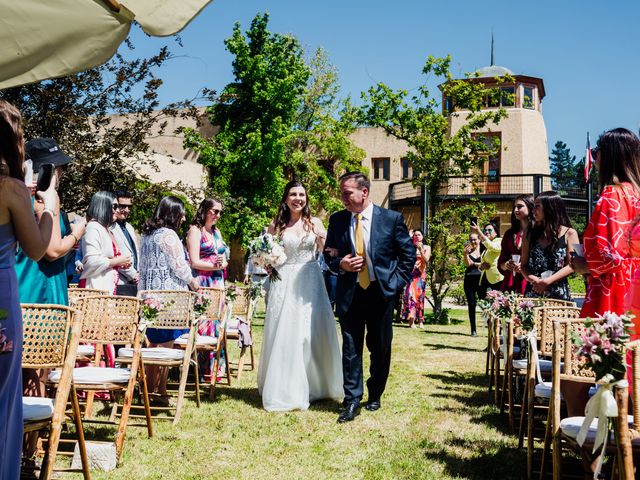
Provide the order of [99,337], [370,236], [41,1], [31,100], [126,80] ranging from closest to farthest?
[41,1]
[99,337]
[370,236]
[31,100]
[126,80]

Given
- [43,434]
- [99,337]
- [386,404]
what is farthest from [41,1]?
[386,404]

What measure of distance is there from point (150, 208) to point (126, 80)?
2.02 meters

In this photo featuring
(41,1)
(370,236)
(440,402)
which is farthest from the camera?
(440,402)

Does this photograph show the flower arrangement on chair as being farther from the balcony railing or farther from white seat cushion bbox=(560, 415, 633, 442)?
the balcony railing

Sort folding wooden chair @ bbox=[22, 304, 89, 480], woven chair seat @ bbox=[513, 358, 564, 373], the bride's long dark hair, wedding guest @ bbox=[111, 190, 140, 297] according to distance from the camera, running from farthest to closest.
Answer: wedding guest @ bbox=[111, 190, 140, 297], the bride's long dark hair, woven chair seat @ bbox=[513, 358, 564, 373], folding wooden chair @ bbox=[22, 304, 89, 480]

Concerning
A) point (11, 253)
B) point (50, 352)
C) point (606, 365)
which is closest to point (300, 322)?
point (50, 352)

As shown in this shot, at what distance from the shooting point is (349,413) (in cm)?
637

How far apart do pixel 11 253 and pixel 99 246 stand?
3.59 metres

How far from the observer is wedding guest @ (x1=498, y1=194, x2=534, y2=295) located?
7543mm

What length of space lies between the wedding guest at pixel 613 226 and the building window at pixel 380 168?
33.6 meters

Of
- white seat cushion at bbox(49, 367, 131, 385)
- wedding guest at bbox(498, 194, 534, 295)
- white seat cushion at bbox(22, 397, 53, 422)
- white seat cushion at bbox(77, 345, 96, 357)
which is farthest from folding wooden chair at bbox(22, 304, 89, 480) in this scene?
wedding guest at bbox(498, 194, 534, 295)

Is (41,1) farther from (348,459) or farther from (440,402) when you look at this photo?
(440,402)

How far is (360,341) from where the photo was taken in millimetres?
6719

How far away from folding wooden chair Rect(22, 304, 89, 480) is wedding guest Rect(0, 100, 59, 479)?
332mm
